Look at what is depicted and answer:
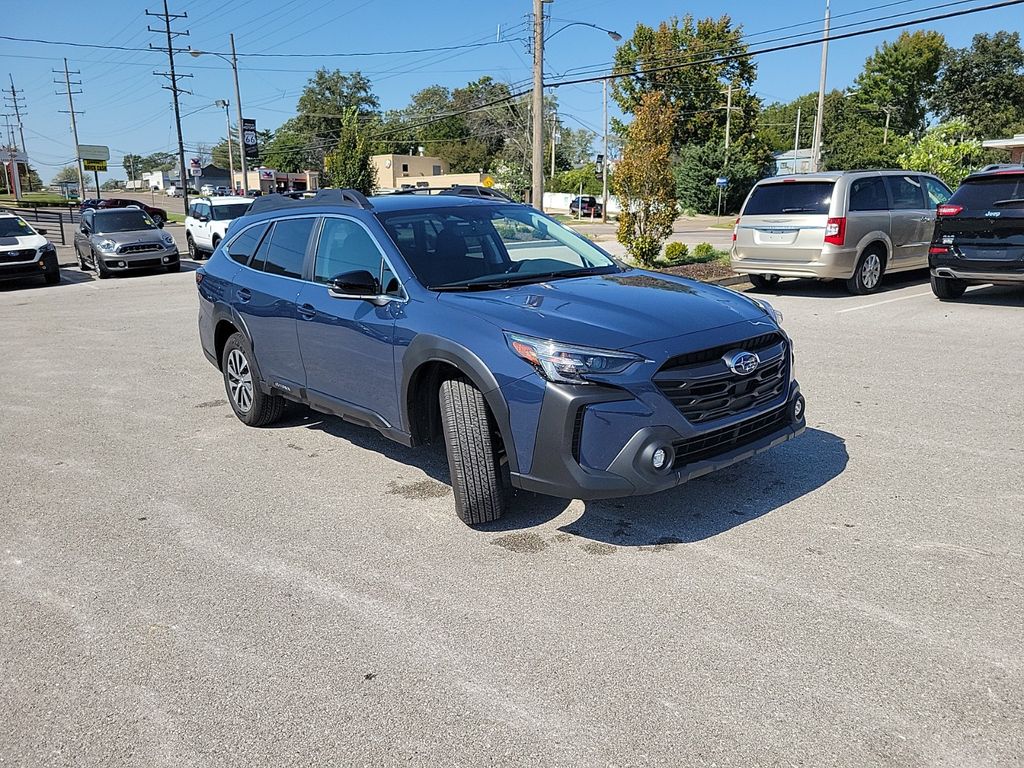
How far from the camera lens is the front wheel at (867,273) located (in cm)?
1227

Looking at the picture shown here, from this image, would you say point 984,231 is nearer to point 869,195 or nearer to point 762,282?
point 869,195

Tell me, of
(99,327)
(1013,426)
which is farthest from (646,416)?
(99,327)

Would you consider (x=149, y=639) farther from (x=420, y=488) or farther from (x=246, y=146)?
(x=246, y=146)

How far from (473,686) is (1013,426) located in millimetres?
4769

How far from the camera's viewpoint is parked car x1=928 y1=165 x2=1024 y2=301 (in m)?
10.3

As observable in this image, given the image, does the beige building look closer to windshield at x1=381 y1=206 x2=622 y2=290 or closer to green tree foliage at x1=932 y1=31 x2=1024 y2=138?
green tree foliage at x1=932 y1=31 x2=1024 y2=138

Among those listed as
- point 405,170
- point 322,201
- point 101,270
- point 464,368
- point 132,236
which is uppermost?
point 405,170

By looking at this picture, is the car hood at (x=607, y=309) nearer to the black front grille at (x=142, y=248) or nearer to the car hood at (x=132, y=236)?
the black front grille at (x=142, y=248)

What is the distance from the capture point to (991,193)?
10555mm

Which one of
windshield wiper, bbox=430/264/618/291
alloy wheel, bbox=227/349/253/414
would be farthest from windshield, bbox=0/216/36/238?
windshield wiper, bbox=430/264/618/291

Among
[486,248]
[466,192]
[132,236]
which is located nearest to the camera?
[486,248]

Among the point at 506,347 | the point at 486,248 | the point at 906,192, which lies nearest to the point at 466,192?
the point at 486,248

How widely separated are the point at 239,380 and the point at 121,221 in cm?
1676

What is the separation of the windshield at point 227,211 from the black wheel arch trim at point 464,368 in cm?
2107
